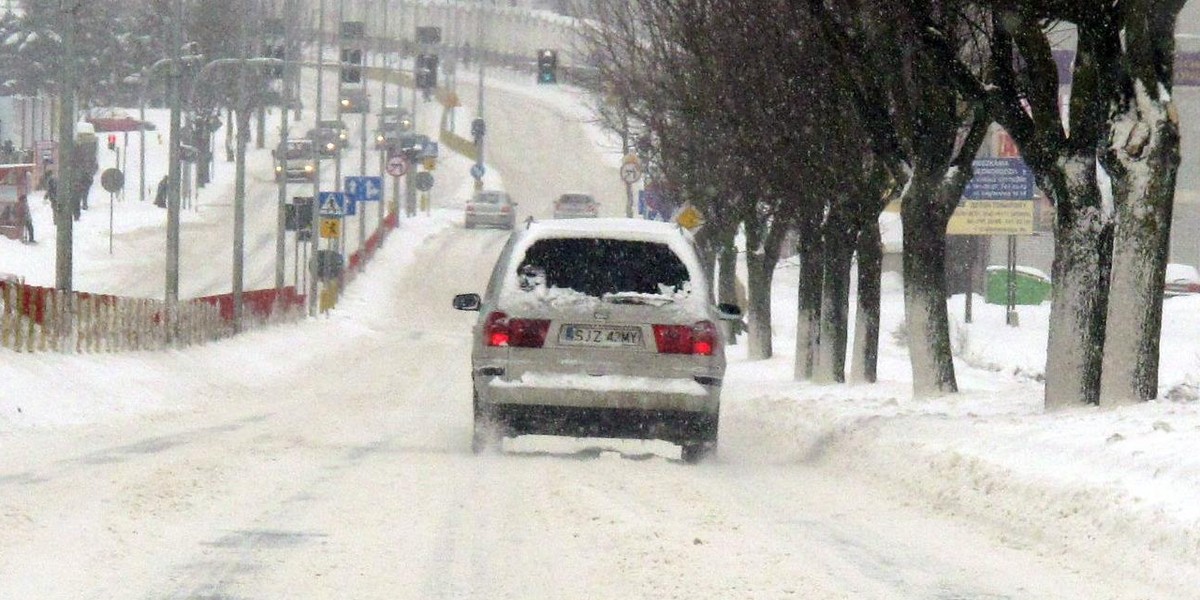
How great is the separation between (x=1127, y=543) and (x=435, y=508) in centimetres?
338

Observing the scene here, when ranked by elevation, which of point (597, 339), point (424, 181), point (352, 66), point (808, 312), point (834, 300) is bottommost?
point (808, 312)

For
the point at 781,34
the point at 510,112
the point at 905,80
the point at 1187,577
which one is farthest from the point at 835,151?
the point at 510,112

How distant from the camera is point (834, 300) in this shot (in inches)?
961

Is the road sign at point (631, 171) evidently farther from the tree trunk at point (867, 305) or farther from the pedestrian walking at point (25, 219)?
the tree trunk at point (867, 305)

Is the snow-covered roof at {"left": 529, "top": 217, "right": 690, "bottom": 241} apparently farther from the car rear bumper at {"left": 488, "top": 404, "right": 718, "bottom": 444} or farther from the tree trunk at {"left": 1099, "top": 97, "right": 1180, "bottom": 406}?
the tree trunk at {"left": 1099, "top": 97, "right": 1180, "bottom": 406}

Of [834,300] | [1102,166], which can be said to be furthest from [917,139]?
[834,300]

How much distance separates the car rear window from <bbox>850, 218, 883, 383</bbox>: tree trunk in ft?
32.1

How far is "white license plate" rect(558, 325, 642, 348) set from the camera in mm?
12969

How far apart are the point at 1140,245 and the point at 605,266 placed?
12.4 ft

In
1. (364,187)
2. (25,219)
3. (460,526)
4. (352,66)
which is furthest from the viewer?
(25,219)

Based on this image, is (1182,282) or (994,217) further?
(1182,282)

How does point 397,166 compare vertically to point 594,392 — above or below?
above

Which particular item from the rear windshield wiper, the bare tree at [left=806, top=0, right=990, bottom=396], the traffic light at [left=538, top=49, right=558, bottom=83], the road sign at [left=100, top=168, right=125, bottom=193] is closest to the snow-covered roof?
the rear windshield wiper

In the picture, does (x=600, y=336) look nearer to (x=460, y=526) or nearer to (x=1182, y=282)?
(x=460, y=526)
